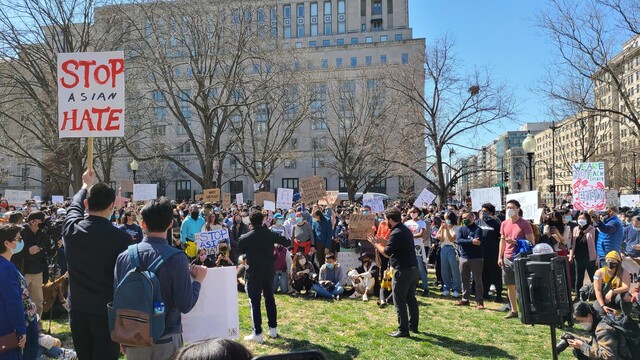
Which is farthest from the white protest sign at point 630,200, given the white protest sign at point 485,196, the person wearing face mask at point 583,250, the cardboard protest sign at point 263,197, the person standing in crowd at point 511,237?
the person standing in crowd at point 511,237

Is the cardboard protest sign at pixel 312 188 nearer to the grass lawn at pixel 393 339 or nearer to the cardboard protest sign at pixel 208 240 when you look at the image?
the cardboard protest sign at pixel 208 240

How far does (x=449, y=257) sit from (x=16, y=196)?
18.4 metres

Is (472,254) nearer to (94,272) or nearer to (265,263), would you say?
(265,263)

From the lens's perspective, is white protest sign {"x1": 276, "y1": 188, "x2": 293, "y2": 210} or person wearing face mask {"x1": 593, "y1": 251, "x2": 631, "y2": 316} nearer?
person wearing face mask {"x1": 593, "y1": 251, "x2": 631, "y2": 316}

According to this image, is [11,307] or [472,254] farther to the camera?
[472,254]

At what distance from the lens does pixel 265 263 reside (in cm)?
702

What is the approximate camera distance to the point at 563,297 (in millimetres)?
4430

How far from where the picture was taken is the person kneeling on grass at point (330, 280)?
10.9 m

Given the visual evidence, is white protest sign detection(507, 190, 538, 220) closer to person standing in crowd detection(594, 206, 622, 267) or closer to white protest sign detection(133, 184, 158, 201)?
person standing in crowd detection(594, 206, 622, 267)

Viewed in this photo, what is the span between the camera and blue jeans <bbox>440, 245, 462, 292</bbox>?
1091 centimetres

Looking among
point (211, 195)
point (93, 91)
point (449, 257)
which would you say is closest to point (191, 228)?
point (449, 257)

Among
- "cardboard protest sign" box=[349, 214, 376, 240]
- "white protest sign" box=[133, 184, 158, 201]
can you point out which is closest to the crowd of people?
"cardboard protest sign" box=[349, 214, 376, 240]

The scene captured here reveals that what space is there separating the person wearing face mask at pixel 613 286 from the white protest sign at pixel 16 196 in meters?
21.2

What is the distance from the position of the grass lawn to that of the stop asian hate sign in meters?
3.50
